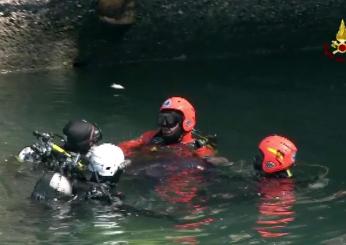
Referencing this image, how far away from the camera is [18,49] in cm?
1297

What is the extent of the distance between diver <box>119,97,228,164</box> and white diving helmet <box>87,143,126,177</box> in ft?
4.33

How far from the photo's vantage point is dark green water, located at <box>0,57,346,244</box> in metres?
6.93

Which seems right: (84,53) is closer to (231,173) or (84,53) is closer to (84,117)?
(84,117)

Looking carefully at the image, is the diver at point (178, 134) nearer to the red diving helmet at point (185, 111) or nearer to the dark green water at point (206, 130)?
the red diving helmet at point (185, 111)

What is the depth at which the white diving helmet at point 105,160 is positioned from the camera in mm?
7336

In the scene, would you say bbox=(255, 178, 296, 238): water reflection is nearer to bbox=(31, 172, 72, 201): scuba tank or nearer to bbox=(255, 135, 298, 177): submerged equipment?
bbox=(255, 135, 298, 177): submerged equipment

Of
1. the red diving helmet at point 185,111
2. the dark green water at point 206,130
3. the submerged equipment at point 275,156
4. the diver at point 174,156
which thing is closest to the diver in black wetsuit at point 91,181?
the dark green water at point 206,130

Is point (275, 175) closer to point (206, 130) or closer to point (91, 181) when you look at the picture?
point (91, 181)

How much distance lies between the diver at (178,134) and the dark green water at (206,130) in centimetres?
37

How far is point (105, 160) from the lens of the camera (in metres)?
7.33

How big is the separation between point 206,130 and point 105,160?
2985 mm

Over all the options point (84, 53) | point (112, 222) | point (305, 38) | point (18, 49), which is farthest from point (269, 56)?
point (112, 222)

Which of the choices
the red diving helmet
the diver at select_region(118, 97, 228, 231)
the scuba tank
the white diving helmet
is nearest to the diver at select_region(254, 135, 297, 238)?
the diver at select_region(118, 97, 228, 231)

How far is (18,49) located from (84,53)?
3.72 feet
